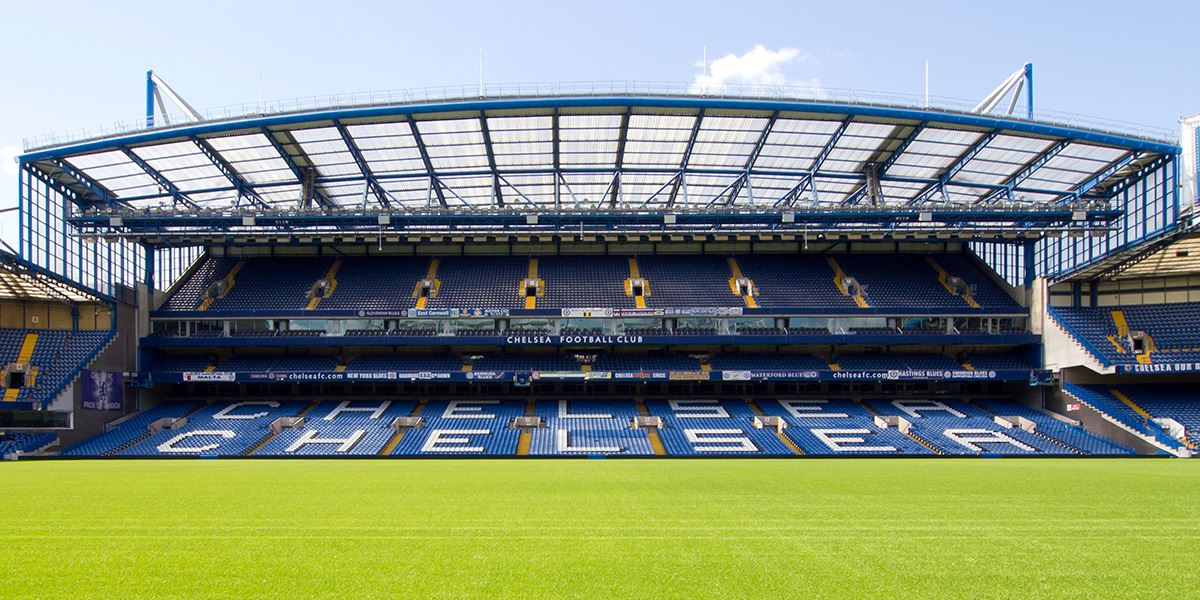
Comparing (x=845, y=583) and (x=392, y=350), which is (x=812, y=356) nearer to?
(x=392, y=350)

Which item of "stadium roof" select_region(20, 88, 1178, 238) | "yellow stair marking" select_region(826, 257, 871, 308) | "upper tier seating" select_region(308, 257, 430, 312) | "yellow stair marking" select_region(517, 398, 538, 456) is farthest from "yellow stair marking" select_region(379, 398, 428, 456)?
"yellow stair marking" select_region(826, 257, 871, 308)

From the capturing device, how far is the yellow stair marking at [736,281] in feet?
138

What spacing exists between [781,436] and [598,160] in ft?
53.9

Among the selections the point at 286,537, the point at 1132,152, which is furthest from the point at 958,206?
the point at 286,537

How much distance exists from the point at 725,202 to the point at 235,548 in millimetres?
36145

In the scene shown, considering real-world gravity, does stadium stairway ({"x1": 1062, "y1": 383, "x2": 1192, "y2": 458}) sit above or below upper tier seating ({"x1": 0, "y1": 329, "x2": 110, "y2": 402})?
below

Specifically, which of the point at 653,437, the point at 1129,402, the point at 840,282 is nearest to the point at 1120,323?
the point at 1129,402

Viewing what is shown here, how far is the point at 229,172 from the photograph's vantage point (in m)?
38.4

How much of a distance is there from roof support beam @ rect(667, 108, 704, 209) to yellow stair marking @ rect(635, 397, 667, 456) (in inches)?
417

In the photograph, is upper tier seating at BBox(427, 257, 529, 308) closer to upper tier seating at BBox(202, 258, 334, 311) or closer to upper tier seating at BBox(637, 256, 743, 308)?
upper tier seating at BBox(202, 258, 334, 311)

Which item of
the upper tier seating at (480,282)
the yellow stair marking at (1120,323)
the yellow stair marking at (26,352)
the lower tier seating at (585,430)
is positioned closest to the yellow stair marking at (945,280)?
the lower tier seating at (585,430)

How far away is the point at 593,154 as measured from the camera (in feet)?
125

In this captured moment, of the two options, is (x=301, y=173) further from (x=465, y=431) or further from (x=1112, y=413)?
(x=1112, y=413)

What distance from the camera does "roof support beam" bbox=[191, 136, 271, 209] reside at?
35344mm
